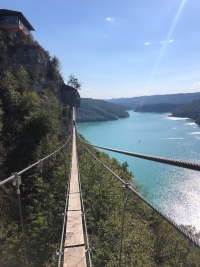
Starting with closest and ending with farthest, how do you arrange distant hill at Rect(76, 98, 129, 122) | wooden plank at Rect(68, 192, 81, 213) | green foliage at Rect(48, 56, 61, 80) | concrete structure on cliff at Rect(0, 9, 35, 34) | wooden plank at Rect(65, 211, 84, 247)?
wooden plank at Rect(65, 211, 84, 247) → wooden plank at Rect(68, 192, 81, 213) → concrete structure on cliff at Rect(0, 9, 35, 34) → green foliage at Rect(48, 56, 61, 80) → distant hill at Rect(76, 98, 129, 122)

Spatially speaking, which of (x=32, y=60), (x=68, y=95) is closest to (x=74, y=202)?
(x=32, y=60)

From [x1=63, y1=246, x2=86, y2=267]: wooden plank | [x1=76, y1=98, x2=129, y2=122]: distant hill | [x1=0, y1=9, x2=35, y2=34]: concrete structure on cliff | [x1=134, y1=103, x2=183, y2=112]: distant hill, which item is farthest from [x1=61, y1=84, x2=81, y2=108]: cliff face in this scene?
[x1=134, y1=103, x2=183, y2=112]: distant hill

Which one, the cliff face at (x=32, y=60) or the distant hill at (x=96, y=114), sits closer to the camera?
the cliff face at (x=32, y=60)

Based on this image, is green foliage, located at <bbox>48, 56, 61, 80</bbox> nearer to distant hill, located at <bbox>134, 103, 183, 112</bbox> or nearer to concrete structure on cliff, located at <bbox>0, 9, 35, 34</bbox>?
concrete structure on cliff, located at <bbox>0, 9, 35, 34</bbox>

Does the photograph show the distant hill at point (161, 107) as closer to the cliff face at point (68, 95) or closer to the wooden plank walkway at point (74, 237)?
the cliff face at point (68, 95)

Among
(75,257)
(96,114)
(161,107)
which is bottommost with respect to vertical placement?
(75,257)

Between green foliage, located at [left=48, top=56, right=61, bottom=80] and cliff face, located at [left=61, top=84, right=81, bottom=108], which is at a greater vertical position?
green foliage, located at [left=48, top=56, right=61, bottom=80]

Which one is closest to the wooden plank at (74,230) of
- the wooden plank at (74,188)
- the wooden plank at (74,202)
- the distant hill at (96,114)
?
the wooden plank at (74,202)

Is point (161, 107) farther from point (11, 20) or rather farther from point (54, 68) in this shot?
point (11, 20)

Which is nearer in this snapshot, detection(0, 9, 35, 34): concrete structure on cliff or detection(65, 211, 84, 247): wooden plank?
detection(65, 211, 84, 247): wooden plank

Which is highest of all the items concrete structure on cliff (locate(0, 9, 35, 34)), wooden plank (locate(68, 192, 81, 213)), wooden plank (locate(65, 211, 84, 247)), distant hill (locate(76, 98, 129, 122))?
concrete structure on cliff (locate(0, 9, 35, 34))

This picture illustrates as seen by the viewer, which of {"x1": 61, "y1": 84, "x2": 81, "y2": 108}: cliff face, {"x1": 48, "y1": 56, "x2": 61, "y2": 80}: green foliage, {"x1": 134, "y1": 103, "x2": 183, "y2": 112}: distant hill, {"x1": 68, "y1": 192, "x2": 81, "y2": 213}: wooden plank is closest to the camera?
{"x1": 68, "y1": 192, "x2": 81, "y2": 213}: wooden plank

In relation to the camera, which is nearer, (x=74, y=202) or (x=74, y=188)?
(x=74, y=202)

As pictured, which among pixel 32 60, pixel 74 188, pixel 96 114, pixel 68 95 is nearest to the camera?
pixel 74 188
